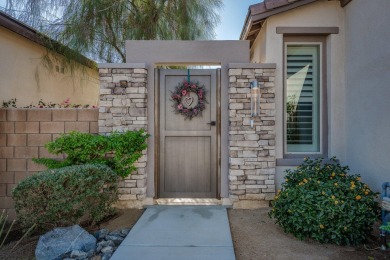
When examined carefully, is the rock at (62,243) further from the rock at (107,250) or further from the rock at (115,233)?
the rock at (115,233)

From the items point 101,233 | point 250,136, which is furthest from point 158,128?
point 101,233

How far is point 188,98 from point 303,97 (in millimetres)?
1999

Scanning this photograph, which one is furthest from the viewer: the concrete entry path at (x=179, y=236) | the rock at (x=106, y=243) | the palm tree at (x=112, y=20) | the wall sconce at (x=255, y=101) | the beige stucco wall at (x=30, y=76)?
Result: the palm tree at (x=112, y=20)

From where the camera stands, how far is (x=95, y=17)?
267 inches

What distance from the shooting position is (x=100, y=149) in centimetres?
443

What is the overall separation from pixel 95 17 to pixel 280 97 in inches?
181

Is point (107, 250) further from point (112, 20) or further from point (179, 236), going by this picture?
point (112, 20)

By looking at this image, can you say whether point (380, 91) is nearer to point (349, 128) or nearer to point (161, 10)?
point (349, 128)

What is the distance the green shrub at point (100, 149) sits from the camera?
4289 millimetres

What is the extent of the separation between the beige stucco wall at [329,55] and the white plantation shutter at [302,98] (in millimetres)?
209

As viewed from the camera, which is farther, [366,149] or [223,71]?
[223,71]

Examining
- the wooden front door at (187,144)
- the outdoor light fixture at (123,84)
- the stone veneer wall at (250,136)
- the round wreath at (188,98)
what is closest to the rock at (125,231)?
the wooden front door at (187,144)

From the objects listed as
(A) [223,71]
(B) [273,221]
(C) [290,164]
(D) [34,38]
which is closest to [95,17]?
(D) [34,38]

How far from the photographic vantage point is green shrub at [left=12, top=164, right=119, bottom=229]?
352 centimetres
